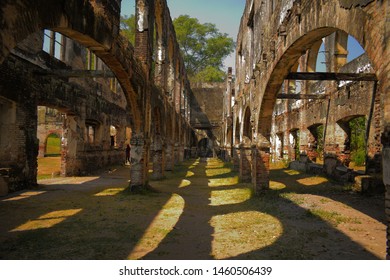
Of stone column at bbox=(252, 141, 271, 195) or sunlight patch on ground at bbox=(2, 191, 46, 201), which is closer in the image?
sunlight patch on ground at bbox=(2, 191, 46, 201)

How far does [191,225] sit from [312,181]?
754 centimetres

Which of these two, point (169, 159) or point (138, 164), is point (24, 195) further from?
point (169, 159)

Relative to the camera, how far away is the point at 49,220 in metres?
6.25

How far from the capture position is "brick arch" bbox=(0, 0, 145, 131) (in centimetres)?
316

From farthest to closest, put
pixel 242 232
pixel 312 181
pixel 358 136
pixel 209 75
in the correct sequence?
1. pixel 209 75
2. pixel 358 136
3. pixel 312 181
4. pixel 242 232

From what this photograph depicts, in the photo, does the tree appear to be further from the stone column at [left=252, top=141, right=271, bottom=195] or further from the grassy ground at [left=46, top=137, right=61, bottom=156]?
the stone column at [left=252, top=141, right=271, bottom=195]

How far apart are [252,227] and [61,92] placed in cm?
971

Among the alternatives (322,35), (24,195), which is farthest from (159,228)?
(24,195)

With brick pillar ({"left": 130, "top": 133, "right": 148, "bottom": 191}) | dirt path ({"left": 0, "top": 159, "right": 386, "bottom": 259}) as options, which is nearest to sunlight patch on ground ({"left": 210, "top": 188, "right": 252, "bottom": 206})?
dirt path ({"left": 0, "top": 159, "right": 386, "bottom": 259})

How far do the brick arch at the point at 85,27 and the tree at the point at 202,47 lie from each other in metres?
31.1

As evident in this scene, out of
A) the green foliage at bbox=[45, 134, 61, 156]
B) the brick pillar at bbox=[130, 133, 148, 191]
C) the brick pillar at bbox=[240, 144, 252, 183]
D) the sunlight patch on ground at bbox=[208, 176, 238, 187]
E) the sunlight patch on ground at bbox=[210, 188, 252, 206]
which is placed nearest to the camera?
the sunlight patch on ground at bbox=[210, 188, 252, 206]

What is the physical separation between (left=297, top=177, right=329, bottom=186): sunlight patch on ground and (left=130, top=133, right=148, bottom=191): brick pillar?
6.21m

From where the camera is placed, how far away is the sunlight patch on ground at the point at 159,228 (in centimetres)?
464

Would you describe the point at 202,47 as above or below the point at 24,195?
above
